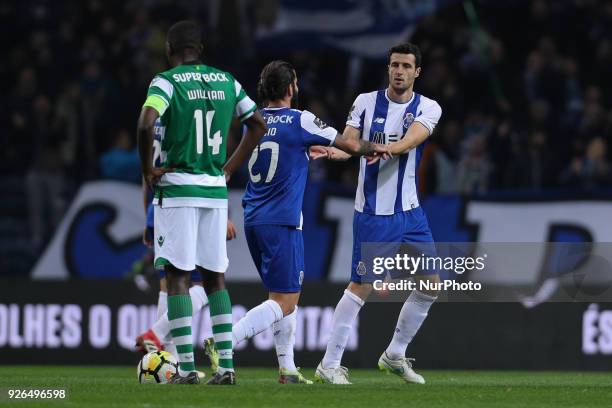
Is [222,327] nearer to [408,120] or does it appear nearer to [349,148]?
[349,148]

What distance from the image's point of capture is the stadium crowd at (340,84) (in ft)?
57.4

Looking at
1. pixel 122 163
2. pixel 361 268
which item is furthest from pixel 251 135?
pixel 122 163

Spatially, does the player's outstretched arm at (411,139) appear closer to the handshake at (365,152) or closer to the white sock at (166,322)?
the handshake at (365,152)

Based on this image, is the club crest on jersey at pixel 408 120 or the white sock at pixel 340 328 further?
the club crest on jersey at pixel 408 120

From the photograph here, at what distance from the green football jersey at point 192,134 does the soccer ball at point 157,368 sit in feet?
4.92

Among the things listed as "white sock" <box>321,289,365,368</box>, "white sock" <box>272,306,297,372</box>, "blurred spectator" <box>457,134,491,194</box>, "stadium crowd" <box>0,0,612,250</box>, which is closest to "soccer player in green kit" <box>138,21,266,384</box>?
"white sock" <box>272,306,297,372</box>

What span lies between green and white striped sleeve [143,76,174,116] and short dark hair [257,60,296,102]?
1.11 metres

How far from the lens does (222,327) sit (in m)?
9.72

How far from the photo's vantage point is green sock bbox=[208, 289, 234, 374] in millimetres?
9703

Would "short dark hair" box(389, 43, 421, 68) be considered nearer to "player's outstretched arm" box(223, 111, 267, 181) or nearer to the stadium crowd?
"player's outstretched arm" box(223, 111, 267, 181)

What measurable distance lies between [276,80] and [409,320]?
2.01m

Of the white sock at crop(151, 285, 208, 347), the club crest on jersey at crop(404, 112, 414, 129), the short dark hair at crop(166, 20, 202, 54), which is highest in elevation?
the short dark hair at crop(166, 20, 202, 54)

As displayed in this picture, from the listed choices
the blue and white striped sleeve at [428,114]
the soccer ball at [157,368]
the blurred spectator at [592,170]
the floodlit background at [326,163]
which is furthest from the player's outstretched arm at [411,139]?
the blurred spectator at [592,170]

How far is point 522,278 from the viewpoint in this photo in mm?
15188
